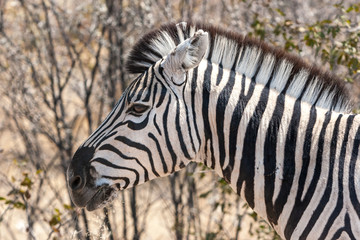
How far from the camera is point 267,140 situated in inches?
127

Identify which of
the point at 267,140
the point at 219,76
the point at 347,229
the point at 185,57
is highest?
the point at 185,57

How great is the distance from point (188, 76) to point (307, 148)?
0.83m

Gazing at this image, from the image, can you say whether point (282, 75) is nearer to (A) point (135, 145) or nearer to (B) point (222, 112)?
(B) point (222, 112)

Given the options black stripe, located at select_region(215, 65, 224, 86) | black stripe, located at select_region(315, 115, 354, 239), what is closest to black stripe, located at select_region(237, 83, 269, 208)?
black stripe, located at select_region(215, 65, 224, 86)

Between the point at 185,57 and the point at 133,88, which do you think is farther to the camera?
the point at 133,88

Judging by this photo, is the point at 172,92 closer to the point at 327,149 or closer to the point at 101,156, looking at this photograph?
the point at 101,156

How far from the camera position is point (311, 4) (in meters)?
10.8

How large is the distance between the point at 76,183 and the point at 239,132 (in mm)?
1044

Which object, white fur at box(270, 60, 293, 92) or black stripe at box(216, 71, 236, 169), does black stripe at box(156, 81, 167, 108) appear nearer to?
black stripe at box(216, 71, 236, 169)

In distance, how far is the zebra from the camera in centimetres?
314

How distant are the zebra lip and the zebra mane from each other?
81 centimetres

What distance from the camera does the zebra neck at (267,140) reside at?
3.14 meters

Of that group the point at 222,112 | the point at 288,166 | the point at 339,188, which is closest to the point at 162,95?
the point at 222,112

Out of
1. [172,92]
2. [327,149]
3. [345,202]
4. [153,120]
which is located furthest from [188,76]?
[345,202]
